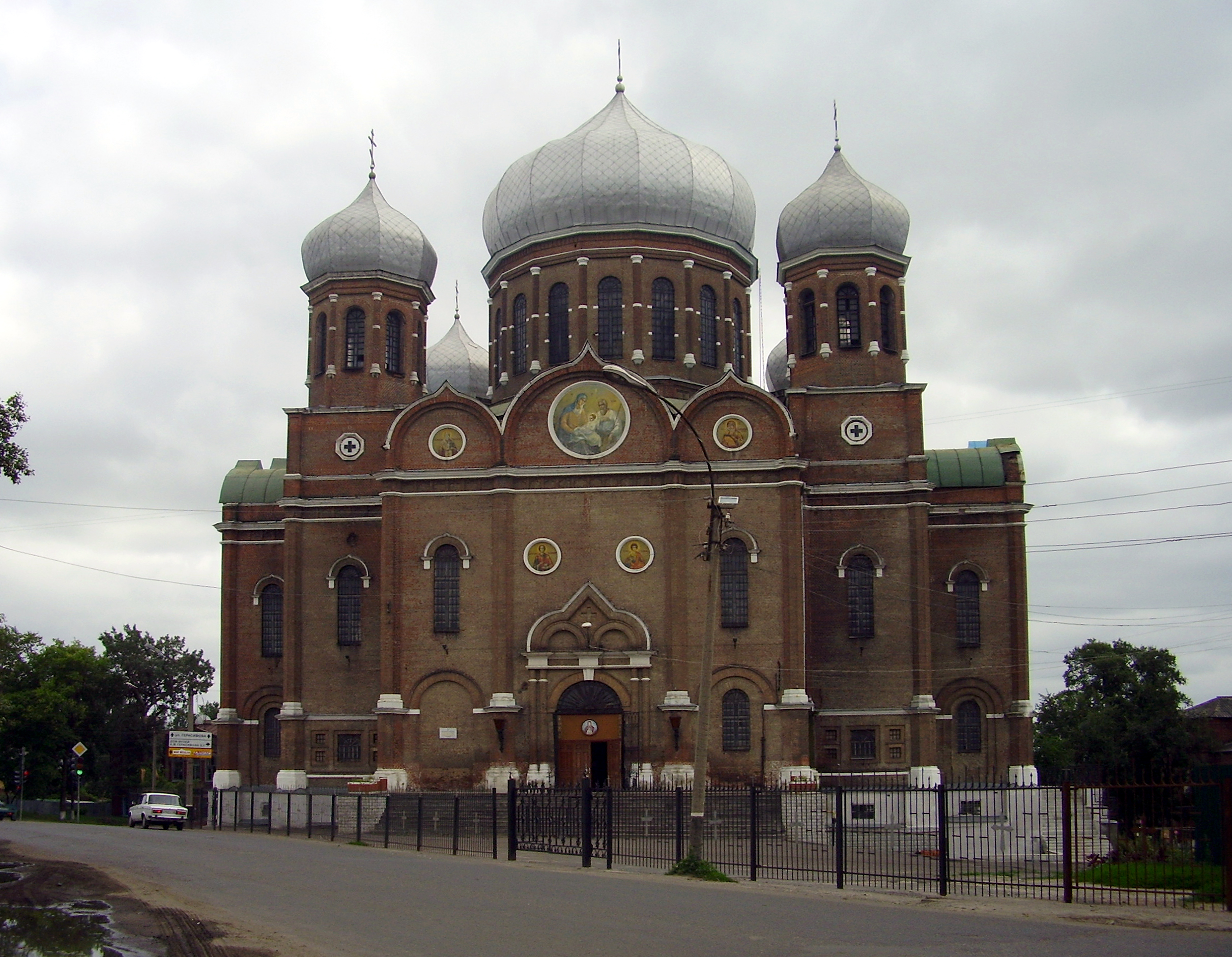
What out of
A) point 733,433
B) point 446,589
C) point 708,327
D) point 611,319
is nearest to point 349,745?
point 446,589

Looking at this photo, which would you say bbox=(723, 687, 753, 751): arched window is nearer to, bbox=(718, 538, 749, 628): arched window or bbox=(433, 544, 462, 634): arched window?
bbox=(718, 538, 749, 628): arched window

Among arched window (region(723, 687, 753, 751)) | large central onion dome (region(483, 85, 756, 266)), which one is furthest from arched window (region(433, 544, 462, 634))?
large central onion dome (region(483, 85, 756, 266))

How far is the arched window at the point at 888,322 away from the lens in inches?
1752

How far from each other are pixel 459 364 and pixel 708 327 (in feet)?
54.2

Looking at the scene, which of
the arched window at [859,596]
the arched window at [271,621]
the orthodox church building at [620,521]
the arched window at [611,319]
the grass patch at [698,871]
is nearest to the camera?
the grass patch at [698,871]

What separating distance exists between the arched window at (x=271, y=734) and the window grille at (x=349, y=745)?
3093 millimetres

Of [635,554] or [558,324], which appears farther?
[558,324]

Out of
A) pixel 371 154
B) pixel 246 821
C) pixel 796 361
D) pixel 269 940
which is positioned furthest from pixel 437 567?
pixel 269 940

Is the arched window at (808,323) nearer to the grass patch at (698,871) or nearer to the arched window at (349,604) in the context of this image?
the arched window at (349,604)

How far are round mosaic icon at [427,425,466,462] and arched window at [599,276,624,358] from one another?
561 centimetres

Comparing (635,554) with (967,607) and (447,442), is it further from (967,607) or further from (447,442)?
(967,607)

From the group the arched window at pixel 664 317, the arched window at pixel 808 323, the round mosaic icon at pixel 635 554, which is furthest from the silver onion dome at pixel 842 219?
the round mosaic icon at pixel 635 554

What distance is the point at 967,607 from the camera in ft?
146

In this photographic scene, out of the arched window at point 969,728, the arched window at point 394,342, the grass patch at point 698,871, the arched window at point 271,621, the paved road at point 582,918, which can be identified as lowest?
the grass patch at point 698,871
